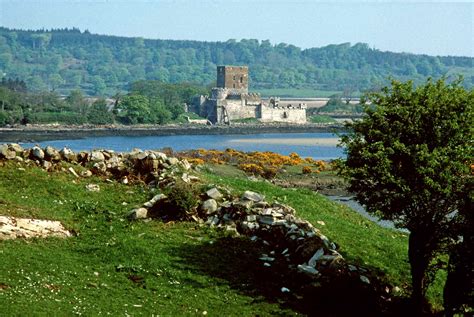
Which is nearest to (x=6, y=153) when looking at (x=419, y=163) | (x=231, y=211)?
(x=231, y=211)

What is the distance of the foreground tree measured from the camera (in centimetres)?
1647

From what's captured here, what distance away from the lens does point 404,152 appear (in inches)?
659

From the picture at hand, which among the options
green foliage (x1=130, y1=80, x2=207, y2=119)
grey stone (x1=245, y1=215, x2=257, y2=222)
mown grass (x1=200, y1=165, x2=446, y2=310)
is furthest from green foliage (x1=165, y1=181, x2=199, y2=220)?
green foliage (x1=130, y1=80, x2=207, y2=119)

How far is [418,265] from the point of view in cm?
1672

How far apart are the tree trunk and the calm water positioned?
7015 centimetres

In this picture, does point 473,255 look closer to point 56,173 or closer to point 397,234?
point 397,234

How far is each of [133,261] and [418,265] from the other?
217 inches

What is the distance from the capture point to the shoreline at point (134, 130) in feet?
344

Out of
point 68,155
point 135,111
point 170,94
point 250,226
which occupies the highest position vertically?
point 68,155

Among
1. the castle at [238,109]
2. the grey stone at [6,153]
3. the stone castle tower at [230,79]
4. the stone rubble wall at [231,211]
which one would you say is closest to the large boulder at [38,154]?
the stone rubble wall at [231,211]

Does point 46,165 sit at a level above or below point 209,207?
above

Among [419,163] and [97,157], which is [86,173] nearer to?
[97,157]

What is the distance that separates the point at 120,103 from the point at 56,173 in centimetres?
12586

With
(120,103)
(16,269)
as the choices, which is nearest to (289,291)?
(16,269)
